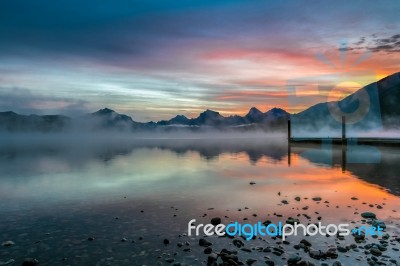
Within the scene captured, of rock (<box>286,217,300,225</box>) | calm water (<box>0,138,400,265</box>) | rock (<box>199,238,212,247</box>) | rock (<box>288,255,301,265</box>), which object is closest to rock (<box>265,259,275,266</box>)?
calm water (<box>0,138,400,265</box>)

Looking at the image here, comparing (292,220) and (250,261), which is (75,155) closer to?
(292,220)

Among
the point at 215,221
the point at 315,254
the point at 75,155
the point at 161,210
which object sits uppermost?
the point at 315,254

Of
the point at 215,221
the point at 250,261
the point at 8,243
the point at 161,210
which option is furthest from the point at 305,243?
the point at 8,243

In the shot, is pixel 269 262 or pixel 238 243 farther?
pixel 238 243

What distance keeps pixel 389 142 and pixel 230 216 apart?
71932 millimetres

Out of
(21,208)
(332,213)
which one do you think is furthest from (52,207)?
(332,213)

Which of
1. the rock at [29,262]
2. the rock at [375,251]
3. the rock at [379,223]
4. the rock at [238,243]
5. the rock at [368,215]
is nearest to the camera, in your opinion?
the rock at [29,262]

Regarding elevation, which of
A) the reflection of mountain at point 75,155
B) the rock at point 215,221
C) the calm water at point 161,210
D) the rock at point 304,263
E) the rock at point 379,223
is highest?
the rock at point 304,263

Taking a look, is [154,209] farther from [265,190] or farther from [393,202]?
[393,202]

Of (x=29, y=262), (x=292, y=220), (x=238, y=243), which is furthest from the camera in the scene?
(x=292, y=220)

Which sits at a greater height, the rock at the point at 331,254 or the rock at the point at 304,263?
the rock at the point at 304,263

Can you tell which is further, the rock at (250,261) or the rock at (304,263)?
the rock at (250,261)

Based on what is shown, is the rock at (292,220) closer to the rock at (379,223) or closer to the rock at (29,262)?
Result: the rock at (379,223)

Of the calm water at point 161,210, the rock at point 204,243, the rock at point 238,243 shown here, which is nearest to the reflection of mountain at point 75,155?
the calm water at point 161,210
